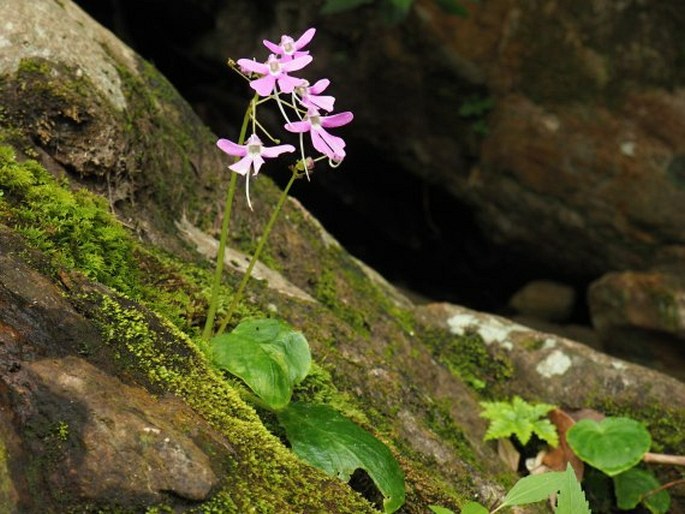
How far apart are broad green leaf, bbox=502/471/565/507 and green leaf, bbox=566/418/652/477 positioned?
45.5 inches

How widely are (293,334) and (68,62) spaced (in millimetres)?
1446

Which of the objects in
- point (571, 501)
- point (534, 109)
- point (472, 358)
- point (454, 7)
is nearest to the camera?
point (571, 501)

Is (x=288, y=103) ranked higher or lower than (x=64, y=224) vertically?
higher

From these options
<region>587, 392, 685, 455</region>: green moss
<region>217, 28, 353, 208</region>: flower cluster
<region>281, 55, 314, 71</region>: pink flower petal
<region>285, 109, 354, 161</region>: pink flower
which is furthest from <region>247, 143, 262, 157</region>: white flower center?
<region>587, 392, 685, 455</region>: green moss

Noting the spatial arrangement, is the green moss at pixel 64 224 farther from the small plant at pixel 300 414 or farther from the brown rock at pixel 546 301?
the brown rock at pixel 546 301

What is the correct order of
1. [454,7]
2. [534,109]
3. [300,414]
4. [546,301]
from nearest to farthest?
[300,414]
[454,7]
[534,109]
[546,301]

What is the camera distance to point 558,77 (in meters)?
7.43

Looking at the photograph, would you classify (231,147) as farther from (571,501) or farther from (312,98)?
(571,501)

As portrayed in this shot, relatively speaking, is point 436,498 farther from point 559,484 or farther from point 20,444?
point 20,444

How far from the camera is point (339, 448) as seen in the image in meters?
2.35

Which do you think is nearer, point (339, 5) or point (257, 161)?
point (257, 161)

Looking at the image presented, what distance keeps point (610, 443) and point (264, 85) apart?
2045mm

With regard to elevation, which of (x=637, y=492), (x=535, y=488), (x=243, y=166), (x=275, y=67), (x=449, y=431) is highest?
(x=275, y=67)

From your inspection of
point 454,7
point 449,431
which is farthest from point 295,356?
point 454,7
